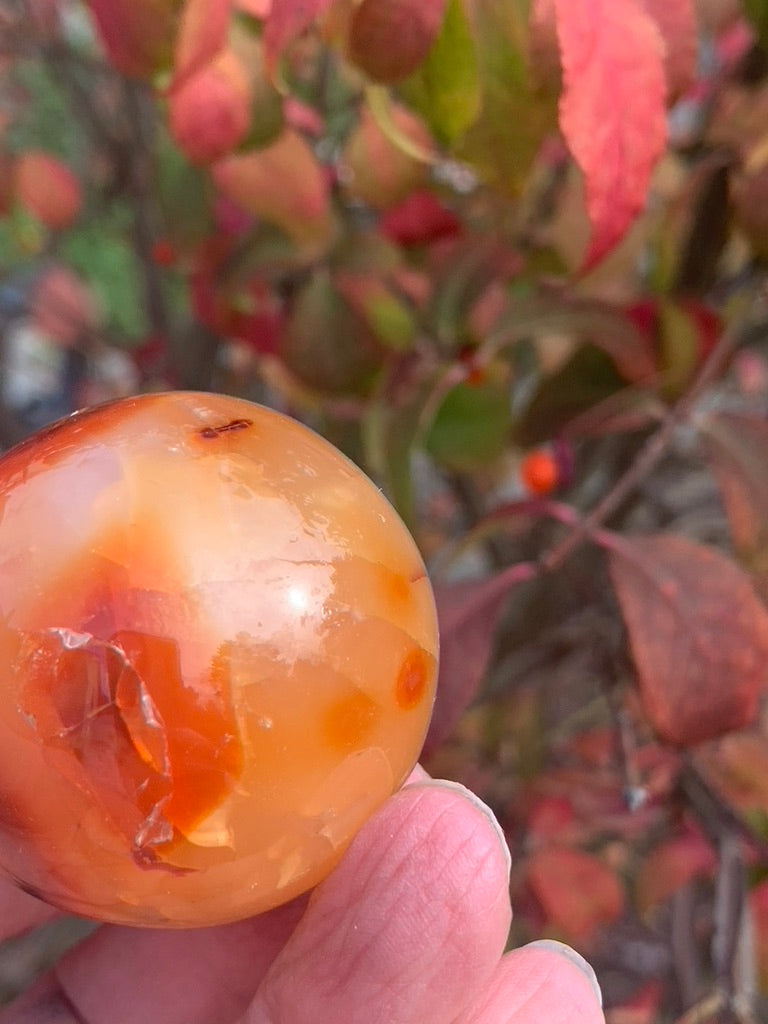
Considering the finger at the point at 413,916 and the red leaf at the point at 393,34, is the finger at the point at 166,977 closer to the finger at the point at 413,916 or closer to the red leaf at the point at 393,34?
the finger at the point at 413,916

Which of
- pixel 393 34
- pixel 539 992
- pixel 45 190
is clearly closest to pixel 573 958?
pixel 539 992

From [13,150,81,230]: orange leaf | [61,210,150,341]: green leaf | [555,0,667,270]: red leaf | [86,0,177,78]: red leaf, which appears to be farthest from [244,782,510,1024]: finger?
[61,210,150,341]: green leaf

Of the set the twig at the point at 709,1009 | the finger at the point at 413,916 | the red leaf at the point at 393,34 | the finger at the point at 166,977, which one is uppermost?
the red leaf at the point at 393,34

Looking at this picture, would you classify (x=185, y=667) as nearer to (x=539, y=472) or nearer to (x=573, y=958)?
(x=573, y=958)

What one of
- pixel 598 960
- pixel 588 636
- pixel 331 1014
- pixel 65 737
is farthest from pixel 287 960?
pixel 598 960

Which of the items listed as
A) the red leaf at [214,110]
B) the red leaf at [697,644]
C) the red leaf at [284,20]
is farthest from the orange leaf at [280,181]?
the red leaf at [697,644]
